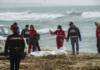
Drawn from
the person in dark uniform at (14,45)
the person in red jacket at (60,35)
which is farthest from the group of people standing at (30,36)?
the person in dark uniform at (14,45)

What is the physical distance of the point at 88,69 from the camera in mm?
8547

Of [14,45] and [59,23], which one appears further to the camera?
[59,23]

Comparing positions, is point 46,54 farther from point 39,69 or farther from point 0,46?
point 39,69

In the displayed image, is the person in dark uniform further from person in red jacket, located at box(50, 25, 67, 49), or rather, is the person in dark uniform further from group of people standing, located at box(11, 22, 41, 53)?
person in red jacket, located at box(50, 25, 67, 49)

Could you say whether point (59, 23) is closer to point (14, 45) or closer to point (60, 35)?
point (60, 35)

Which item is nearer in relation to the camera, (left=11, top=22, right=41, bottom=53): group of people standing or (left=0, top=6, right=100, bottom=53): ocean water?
(left=11, top=22, right=41, bottom=53): group of people standing

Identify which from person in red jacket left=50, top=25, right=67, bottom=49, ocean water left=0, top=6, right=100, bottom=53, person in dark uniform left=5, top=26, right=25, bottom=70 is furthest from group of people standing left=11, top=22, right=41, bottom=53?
person in dark uniform left=5, top=26, right=25, bottom=70

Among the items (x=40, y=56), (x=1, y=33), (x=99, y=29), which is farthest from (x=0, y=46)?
(x=99, y=29)

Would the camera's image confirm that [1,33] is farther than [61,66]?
Yes

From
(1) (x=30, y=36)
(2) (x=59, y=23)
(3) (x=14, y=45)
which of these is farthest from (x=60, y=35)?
(2) (x=59, y=23)

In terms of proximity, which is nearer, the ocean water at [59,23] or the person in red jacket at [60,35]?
the person in red jacket at [60,35]

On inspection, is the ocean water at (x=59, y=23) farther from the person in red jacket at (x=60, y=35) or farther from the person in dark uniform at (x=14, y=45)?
the person in dark uniform at (x=14, y=45)

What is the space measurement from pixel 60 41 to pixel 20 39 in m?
6.83

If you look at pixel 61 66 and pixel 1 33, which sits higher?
pixel 1 33
